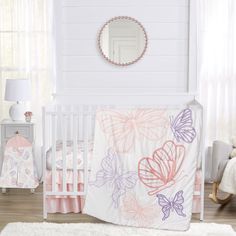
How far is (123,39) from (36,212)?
5.72ft

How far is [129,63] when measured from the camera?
5070 mm

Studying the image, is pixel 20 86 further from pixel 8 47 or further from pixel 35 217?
pixel 35 217

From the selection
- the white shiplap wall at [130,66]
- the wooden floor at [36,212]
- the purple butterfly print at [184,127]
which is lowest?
the wooden floor at [36,212]

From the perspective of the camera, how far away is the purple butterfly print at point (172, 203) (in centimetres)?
388

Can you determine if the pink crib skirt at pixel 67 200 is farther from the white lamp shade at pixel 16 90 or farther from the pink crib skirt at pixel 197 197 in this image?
the white lamp shade at pixel 16 90

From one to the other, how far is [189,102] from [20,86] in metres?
1.49

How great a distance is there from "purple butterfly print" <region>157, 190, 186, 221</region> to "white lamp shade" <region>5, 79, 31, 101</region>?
1580 mm

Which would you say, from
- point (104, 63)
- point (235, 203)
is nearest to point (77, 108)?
point (104, 63)

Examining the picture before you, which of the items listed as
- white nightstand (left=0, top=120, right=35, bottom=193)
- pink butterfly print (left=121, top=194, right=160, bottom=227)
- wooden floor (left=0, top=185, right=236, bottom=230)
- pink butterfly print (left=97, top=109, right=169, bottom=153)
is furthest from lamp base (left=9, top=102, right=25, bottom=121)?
pink butterfly print (left=121, top=194, right=160, bottom=227)

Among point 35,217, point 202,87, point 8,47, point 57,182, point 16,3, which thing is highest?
point 16,3

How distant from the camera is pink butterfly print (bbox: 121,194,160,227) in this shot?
12.7 ft

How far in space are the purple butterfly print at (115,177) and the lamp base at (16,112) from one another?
1280 millimetres

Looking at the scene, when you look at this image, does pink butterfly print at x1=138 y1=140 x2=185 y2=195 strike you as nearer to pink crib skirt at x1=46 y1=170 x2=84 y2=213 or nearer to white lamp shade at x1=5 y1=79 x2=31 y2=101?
pink crib skirt at x1=46 y1=170 x2=84 y2=213

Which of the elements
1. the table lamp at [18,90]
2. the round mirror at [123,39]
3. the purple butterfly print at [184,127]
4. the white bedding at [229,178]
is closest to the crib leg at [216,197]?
the white bedding at [229,178]
